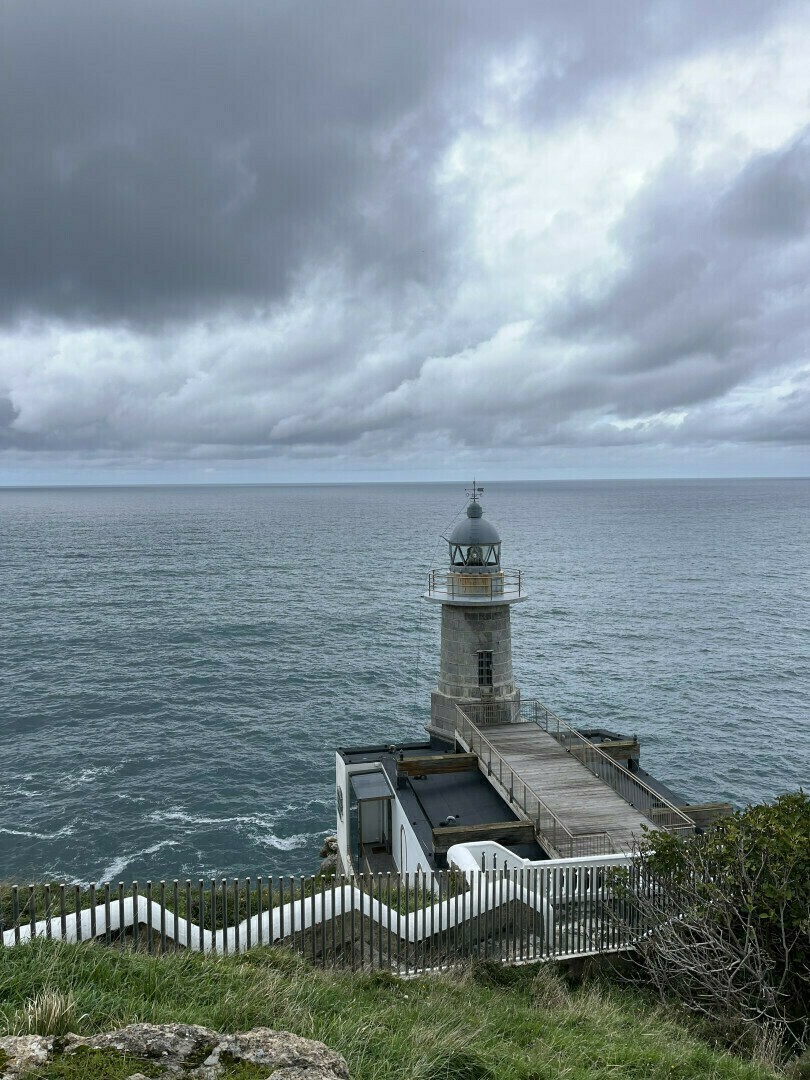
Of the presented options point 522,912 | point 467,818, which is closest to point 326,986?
point 522,912

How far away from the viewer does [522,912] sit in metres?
12.4

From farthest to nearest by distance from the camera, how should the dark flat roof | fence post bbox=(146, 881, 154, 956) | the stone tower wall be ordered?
the stone tower wall, the dark flat roof, fence post bbox=(146, 881, 154, 956)

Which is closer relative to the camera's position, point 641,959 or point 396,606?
point 641,959

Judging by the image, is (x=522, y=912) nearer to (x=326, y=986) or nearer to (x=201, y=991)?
(x=326, y=986)

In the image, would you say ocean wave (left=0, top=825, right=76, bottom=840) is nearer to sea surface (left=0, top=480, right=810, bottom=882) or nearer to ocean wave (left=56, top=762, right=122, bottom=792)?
sea surface (left=0, top=480, right=810, bottom=882)

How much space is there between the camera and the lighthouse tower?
26.8m

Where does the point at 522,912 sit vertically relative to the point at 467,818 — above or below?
above

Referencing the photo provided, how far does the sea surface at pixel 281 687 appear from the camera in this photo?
3083 cm

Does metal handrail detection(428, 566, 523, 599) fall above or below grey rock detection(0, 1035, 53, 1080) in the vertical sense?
above

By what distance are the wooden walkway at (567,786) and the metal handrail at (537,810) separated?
264 millimetres

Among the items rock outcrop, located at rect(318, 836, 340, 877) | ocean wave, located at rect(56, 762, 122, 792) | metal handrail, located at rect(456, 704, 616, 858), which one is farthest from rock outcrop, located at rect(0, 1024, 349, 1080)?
ocean wave, located at rect(56, 762, 122, 792)

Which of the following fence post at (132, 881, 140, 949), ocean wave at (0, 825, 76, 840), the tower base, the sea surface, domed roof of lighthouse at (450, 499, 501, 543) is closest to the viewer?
fence post at (132, 881, 140, 949)

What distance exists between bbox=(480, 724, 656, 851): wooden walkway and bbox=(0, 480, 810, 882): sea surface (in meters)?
11.1

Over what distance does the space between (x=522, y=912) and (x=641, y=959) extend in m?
2.72
